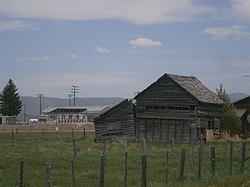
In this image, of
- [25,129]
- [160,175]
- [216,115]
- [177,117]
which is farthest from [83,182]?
[25,129]

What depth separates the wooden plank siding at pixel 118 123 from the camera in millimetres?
54062

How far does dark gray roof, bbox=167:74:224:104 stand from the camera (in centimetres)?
5225

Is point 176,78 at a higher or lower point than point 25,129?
higher

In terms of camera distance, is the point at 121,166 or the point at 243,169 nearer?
the point at 243,169

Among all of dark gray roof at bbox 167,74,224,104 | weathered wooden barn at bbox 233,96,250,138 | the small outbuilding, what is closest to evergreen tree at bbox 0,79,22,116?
the small outbuilding

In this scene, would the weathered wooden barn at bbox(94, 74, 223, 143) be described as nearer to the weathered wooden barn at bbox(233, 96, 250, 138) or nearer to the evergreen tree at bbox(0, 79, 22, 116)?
the weathered wooden barn at bbox(233, 96, 250, 138)

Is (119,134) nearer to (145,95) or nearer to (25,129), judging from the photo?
(145,95)

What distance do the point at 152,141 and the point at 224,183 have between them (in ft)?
115

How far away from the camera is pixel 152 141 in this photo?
52.6 metres

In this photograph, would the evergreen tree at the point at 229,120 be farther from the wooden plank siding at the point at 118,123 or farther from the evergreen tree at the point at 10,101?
the evergreen tree at the point at 10,101

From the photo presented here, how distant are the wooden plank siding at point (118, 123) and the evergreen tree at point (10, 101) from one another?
67.2 m

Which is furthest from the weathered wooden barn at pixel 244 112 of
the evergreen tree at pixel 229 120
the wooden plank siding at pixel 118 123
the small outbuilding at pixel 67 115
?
the small outbuilding at pixel 67 115

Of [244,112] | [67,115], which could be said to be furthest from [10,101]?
[244,112]

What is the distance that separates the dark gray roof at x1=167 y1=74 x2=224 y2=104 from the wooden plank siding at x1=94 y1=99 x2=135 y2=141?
5.75 metres
